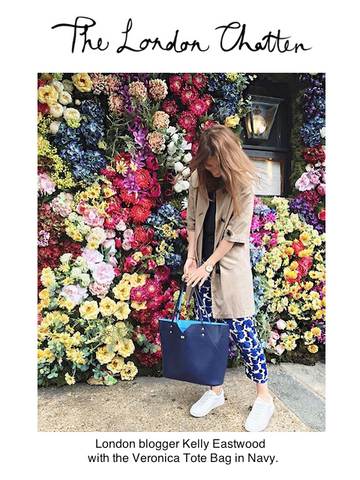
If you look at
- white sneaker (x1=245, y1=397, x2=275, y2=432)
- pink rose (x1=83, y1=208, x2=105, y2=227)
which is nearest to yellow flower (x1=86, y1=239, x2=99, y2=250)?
pink rose (x1=83, y1=208, x2=105, y2=227)

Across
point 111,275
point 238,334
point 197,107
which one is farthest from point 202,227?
point 197,107

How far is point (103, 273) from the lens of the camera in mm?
2264

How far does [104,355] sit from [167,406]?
0.56 m

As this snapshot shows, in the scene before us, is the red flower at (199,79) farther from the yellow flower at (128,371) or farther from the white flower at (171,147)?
the yellow flower at (128,371)

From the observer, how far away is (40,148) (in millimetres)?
2152

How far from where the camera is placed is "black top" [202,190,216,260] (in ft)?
6.04

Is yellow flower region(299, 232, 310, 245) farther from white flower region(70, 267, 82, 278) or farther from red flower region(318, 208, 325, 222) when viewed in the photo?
white flower region(70, 267, 82, 278)

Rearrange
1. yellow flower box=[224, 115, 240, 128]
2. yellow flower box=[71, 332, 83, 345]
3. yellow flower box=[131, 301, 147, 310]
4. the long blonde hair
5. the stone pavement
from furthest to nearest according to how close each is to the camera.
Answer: yellow flower box=[224, 115, 240, 128] < yellow flower box=[131, 301, 147, 310] < yellow flower box=[71, 332, 83, 345] < the stone pavement < the long blonde hair

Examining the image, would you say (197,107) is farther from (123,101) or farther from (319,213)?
(319,213)

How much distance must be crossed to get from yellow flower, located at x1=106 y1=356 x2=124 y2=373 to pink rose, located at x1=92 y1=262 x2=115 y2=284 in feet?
1.90

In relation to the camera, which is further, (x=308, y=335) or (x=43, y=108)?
(x=308, y=335)

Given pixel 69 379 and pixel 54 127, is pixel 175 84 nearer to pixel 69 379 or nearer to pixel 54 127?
pixel 54 127

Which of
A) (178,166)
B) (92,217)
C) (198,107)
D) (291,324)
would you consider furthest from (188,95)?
(291,324)

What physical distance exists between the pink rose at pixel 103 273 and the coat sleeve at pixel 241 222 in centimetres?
96
